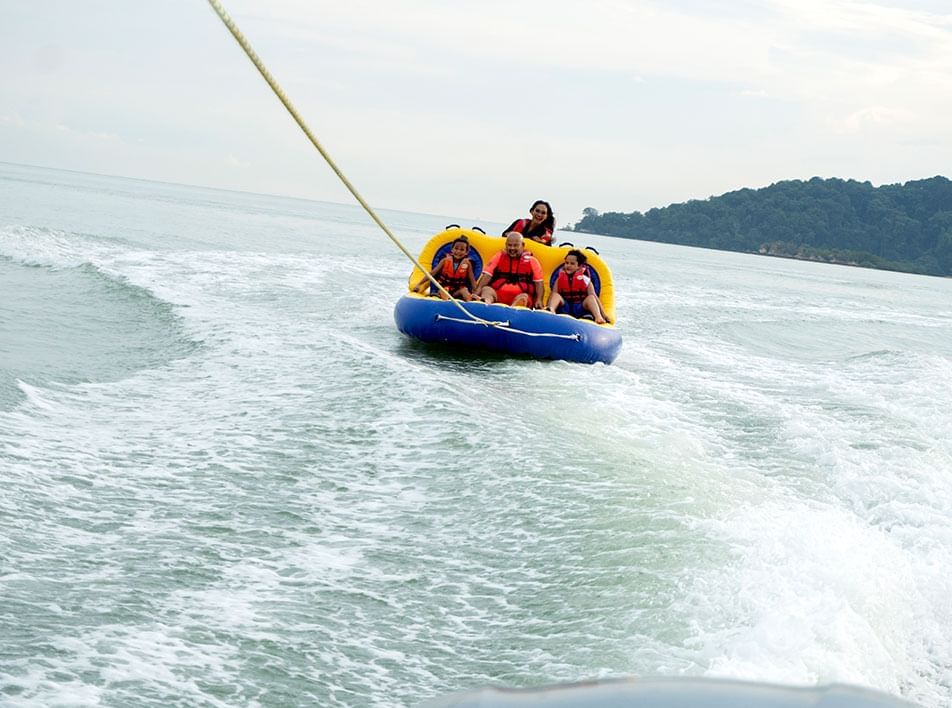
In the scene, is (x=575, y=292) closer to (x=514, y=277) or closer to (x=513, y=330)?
(x=514, y=277)

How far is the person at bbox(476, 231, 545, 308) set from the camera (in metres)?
9.34

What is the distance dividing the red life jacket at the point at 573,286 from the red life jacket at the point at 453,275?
2.86ft

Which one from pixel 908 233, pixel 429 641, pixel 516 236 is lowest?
pixel 429 641

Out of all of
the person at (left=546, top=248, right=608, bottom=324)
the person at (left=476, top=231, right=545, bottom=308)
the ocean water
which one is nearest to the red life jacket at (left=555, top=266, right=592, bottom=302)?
the person at (left=546, top=248, right=608, bottom=324)

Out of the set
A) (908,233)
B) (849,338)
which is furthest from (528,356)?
(908,233)

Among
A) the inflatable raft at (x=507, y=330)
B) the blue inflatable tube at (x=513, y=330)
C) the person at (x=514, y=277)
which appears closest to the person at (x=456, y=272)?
the person at (x=514, y=277)

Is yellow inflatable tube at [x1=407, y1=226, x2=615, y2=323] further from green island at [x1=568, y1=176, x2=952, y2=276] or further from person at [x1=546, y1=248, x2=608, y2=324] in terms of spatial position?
green island at [x1=568, y1=176, x2=952, y2=276]

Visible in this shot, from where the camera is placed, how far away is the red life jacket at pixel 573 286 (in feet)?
31.2

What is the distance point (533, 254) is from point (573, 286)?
70 centimetres

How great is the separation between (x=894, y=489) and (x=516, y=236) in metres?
4.49

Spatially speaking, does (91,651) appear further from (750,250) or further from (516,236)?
(750,250)

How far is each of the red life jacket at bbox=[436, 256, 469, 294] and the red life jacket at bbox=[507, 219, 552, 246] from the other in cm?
90

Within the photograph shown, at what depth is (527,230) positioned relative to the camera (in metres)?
10.3

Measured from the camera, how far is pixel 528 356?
344 inches
